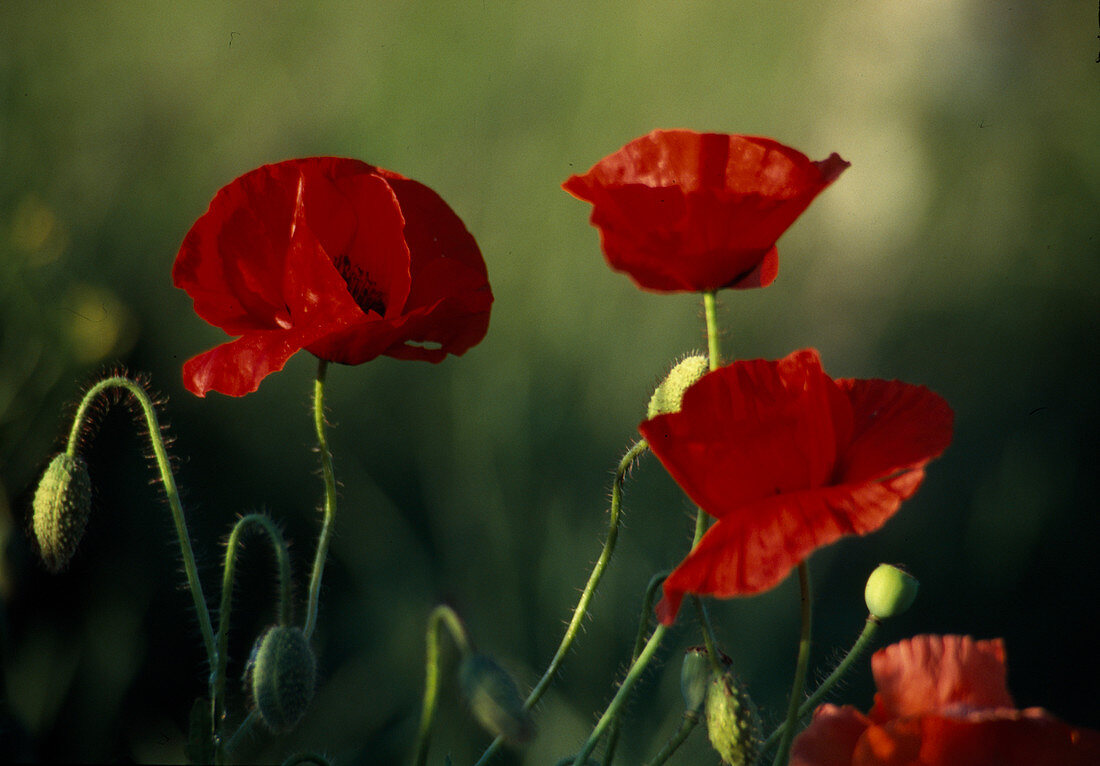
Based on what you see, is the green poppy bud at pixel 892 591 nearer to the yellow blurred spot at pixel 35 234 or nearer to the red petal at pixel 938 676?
the red petal at pixel 938 676

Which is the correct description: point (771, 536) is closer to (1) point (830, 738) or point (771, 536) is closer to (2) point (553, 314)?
(1) point (830, 738)

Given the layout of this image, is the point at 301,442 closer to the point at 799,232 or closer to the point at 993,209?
the point at 799,232

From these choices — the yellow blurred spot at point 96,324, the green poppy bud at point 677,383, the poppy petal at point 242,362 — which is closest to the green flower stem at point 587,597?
the green poppy bud at point 677,383

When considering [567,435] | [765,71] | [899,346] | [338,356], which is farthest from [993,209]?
[338,356]

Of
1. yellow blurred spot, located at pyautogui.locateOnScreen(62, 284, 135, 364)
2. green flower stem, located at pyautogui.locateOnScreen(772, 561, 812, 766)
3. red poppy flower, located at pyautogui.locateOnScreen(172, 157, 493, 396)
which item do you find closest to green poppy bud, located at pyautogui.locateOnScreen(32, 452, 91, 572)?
red poppy flower, located at pyautogui.locateOnScreen(172, 157, 493, 396)

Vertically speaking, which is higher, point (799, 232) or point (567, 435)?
point (799, 232)

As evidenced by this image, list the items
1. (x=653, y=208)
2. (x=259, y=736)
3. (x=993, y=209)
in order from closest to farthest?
(x=653, y=208), (x=259, y=736), (x=993, y=209)
